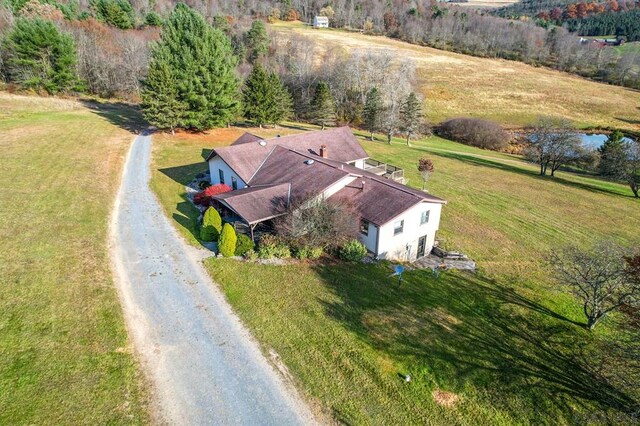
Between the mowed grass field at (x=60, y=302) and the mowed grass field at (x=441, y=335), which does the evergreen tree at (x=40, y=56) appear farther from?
the mowed grass field at (x=441, y=335)

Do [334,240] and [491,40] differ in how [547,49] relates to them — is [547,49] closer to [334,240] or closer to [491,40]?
[491,40]

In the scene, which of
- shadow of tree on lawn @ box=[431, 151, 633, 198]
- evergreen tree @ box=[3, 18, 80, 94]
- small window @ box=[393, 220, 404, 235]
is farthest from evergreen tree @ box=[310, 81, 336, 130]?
small window @ box=[393, 220, 404, 235]

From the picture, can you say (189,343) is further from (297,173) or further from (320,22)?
(320,22)

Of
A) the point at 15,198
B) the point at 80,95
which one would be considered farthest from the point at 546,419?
the point at 80,95

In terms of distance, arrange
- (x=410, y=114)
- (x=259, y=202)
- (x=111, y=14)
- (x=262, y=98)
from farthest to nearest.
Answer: (x=111, y=14) < (x=410, y=114) < (x=262, y=98) < (x=259, y=202)

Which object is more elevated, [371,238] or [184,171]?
[184,171]

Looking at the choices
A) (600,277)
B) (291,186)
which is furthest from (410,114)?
(600,277)
